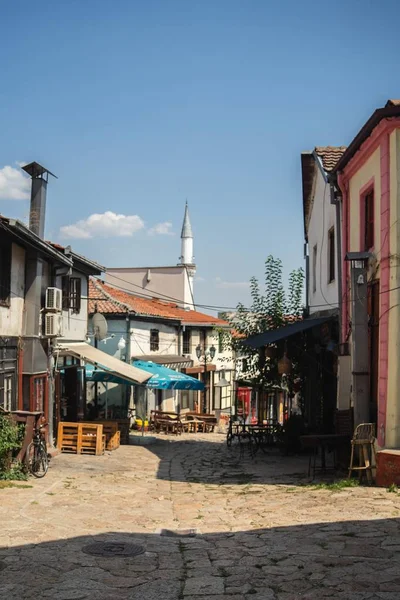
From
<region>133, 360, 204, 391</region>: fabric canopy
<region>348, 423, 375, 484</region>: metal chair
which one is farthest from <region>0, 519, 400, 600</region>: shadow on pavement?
<region>133, 360, 204, 391</region>: fabric canopy

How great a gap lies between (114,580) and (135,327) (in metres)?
23.8

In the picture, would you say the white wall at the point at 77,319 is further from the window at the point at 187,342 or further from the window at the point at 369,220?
the window at the point at 187,342

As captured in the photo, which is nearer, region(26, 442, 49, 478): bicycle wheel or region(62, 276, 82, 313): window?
region(26, 442, 49, 478): bicycle wheel

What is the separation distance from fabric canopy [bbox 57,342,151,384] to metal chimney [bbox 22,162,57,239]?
142 inches

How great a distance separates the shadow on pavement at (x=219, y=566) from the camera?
21.3 ft

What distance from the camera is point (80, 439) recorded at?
18.5 meters

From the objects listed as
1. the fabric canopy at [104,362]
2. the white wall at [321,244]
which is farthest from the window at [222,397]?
the white wall at [321,244]

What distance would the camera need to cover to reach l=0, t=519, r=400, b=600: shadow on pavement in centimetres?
648

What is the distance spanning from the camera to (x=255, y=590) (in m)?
6.59

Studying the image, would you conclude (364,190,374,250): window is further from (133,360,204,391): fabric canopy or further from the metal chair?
(133,360,204,391): fabric canopy

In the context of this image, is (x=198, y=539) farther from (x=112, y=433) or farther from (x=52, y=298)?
(x=112, y=433)

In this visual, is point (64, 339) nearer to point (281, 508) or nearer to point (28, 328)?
point (28, 328)

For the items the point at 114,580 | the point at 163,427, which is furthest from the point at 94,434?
the point at 114,580

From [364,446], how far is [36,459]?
6.71m
